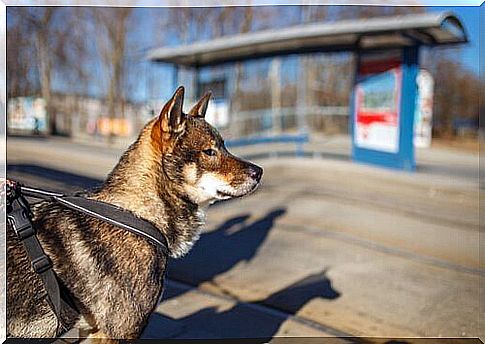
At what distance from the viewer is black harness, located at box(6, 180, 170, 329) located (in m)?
2.41

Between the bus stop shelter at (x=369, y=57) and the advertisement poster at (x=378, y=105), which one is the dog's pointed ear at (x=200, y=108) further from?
the advertisement poster at (x=378, y=105)

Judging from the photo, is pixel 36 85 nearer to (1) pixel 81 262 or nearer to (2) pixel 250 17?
(2) pixel 250 17

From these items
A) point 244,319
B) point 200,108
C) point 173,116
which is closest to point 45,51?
point 244,319

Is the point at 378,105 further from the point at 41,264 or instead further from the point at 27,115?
the point at 41,264

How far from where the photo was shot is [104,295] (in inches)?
102

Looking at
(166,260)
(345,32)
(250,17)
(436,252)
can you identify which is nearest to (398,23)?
(345,32)

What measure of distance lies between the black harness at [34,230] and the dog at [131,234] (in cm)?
3

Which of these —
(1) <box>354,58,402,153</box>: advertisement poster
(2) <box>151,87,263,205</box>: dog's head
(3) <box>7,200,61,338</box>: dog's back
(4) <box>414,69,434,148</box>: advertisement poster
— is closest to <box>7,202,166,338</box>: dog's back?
(3) <box>7,200,61,338</box>: dog's back

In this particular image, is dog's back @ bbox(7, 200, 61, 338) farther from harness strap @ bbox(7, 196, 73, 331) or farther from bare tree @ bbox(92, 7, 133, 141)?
bare tree @ bbox(92, 7, 133, 141)

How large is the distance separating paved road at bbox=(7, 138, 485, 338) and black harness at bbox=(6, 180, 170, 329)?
5.16 ft

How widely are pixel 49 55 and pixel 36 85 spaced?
722 mm

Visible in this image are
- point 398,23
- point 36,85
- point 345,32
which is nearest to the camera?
point 36,85

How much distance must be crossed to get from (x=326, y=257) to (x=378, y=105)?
237 inches

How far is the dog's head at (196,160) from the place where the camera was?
2.73m
